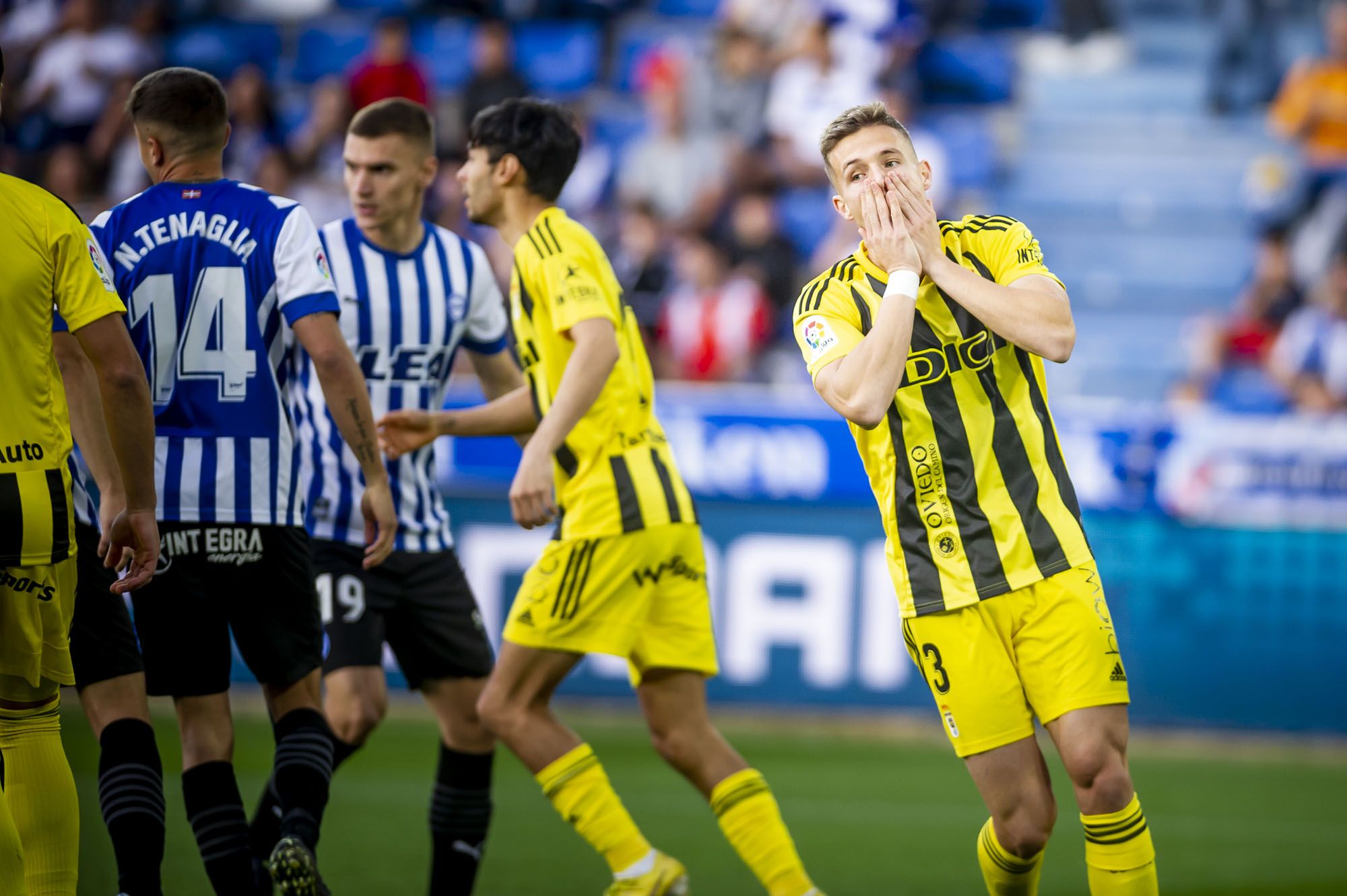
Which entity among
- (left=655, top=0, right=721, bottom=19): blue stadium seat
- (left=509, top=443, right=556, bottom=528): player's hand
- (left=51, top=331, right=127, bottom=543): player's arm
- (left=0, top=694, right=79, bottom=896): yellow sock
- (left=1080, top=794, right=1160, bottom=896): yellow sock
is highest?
(left=655, top=0, right=721, bottom=19): blue stadium seat

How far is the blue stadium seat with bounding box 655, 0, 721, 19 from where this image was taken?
14977 millimetres

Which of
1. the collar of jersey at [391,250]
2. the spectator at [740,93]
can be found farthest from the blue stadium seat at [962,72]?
the collar of jersey at [391,250]

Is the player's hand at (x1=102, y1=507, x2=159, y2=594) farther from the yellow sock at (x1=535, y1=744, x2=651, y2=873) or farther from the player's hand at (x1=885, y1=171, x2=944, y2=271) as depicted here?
the player's hand at (x1=885, y1=171, x2=944, y2=271)

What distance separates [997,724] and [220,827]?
80.7 inches

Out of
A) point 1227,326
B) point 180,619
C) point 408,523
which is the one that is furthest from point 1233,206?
point 180,619

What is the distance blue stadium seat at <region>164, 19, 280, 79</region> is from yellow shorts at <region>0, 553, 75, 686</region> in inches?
453

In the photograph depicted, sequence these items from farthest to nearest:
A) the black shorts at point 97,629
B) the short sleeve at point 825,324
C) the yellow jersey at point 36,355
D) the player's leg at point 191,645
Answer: the player's leg at point 191,645
the black shorts at point 97,629
the short sleeve at point 825,324
the yellow jersey at point 36,355

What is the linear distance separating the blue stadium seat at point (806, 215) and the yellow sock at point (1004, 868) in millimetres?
9017

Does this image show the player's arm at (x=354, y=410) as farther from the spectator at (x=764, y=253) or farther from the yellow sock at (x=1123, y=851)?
the spectator at (x=764, y=253)

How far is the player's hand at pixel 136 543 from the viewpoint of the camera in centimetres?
395

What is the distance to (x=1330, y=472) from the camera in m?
9.12

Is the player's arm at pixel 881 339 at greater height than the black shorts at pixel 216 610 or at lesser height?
greater

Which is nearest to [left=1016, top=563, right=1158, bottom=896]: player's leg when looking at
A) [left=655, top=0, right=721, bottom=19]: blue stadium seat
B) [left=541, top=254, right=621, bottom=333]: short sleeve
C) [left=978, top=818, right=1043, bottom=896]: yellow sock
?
[left=978, top=818, right=1043, bottom=896]: yellow sock

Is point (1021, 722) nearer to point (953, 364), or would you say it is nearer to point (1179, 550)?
point (953, 364)
